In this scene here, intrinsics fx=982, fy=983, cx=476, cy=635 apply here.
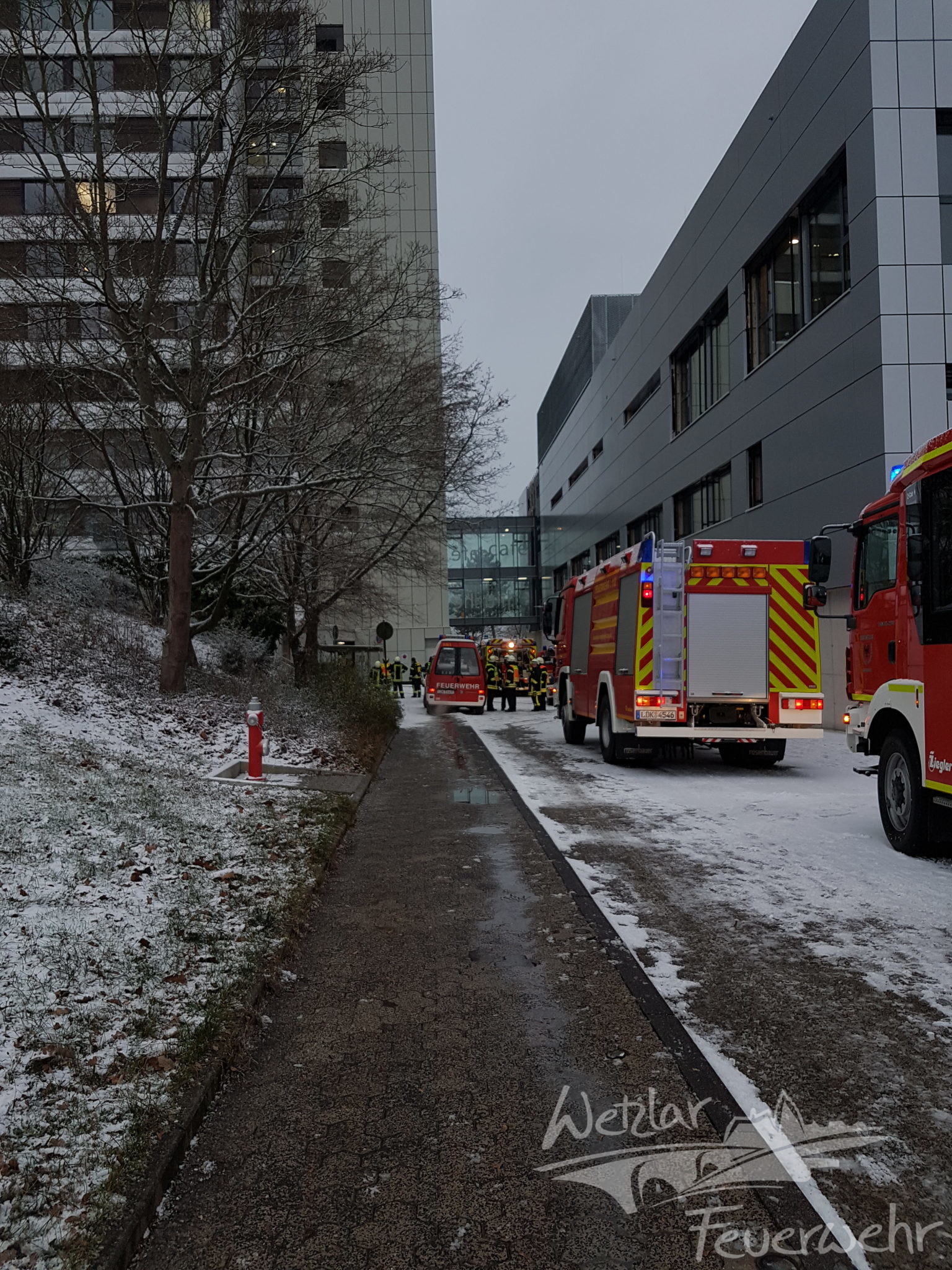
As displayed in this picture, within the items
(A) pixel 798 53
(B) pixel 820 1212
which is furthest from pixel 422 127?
(B) pixel 820 1212

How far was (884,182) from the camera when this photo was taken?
18641 mm

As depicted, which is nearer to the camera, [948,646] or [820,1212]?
[820,1212]

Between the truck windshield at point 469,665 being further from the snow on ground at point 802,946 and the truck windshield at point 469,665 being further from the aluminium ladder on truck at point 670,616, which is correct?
the snow on ground at point 802,946

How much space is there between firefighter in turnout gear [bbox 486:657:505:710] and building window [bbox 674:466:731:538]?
7870 millimetres

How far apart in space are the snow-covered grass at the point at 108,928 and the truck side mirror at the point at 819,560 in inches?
200

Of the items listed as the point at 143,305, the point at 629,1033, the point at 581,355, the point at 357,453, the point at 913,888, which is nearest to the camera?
the point at 629,1033

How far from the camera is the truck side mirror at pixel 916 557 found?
742cm

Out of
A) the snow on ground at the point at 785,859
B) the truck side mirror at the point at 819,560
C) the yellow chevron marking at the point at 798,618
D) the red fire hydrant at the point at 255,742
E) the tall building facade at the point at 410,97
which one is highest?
the tall building facade at the point at 410,97

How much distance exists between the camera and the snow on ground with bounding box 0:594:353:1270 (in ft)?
9.93

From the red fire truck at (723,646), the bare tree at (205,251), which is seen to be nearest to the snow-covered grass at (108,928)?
the red fire truck at (723,646)

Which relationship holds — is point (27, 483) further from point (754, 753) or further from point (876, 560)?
point (876, 560)

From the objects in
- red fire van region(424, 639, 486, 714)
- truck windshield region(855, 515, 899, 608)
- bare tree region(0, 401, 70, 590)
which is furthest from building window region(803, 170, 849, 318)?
bare tree region(0, 401, 70, 590)

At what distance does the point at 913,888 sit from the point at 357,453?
1127cm

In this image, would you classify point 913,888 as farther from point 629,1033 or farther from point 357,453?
point 357,453
